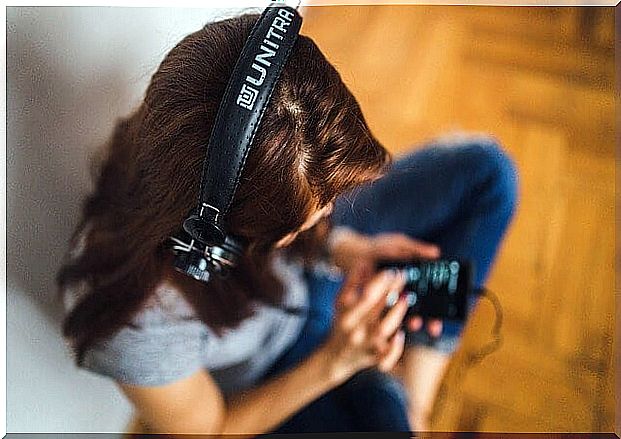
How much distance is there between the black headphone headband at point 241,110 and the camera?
68cm

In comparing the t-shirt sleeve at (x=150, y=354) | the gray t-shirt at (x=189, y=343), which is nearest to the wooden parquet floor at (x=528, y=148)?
the gray t-shirt at (x=189, y=343)

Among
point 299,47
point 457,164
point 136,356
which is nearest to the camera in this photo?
point 299,47

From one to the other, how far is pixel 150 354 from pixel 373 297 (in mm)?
303

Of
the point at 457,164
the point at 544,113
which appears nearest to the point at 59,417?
the point at 457,164

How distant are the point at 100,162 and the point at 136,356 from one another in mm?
256

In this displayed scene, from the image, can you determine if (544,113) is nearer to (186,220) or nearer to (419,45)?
(419,45)

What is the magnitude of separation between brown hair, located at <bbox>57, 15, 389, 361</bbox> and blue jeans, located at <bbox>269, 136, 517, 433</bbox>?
0.12 metres

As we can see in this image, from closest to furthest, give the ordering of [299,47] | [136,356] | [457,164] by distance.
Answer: [299,47], [136,356], [457,164]

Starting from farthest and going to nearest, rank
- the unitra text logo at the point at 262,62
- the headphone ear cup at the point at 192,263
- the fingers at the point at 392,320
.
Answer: the fingers at the point at 392,320 < the headphone ear cup at the point at 192,263 < the unitra text logo at the point at 262,62

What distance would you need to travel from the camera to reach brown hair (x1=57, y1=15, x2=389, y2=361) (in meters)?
0.71

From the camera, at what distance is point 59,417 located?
0.94m

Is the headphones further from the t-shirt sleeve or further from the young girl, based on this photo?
the t-shirt sleeve

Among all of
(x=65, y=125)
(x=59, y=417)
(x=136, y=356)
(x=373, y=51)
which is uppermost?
(x=373, y=51)

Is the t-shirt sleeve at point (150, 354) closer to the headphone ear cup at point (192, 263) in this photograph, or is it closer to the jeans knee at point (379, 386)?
the headphone ear cup at point (192, 263)
